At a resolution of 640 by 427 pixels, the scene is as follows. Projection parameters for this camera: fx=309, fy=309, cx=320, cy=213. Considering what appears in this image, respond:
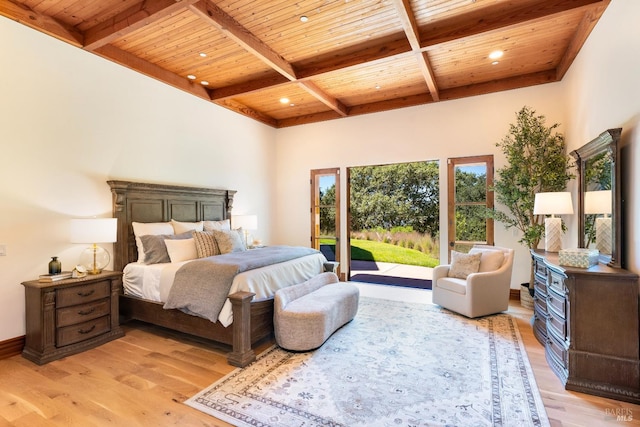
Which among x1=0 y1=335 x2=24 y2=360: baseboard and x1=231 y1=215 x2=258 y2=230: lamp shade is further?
x1=231 y1=215 x2=258 y2=230: lamp shade

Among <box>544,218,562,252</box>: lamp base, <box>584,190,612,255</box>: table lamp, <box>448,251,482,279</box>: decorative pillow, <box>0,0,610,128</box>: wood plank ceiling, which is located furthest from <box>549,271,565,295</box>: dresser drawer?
<box>0,0,610,128</box>: wood plank ceiling

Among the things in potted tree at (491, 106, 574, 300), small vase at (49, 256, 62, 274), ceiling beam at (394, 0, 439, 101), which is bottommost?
small vase at (49, 256, 62, 274)

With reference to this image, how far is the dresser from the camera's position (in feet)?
7.25

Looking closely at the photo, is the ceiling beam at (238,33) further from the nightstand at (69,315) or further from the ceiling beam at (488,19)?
the nightstand at (69,315)

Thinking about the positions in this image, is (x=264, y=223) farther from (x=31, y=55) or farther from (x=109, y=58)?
(x=31, y=55)

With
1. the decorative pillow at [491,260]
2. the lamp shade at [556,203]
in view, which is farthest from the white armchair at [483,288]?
the lamp shade at [556,203]

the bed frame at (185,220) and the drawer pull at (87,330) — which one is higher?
the bed frame at (185,220)

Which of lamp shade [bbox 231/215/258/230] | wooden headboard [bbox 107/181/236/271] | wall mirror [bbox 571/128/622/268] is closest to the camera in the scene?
wall mirror [bbox 571/128/622/268]

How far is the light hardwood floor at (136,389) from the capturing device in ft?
6.66

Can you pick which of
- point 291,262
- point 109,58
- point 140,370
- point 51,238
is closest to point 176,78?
point 109,58

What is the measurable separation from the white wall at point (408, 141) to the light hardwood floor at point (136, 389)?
297 cm

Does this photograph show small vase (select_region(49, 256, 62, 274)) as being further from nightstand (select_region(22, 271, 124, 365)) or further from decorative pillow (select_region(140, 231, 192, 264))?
decorative pillow (select_region(140, 231, 192, 264))

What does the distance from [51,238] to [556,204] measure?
5.46 meters

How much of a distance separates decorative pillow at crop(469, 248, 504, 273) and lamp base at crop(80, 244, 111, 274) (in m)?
4.66
